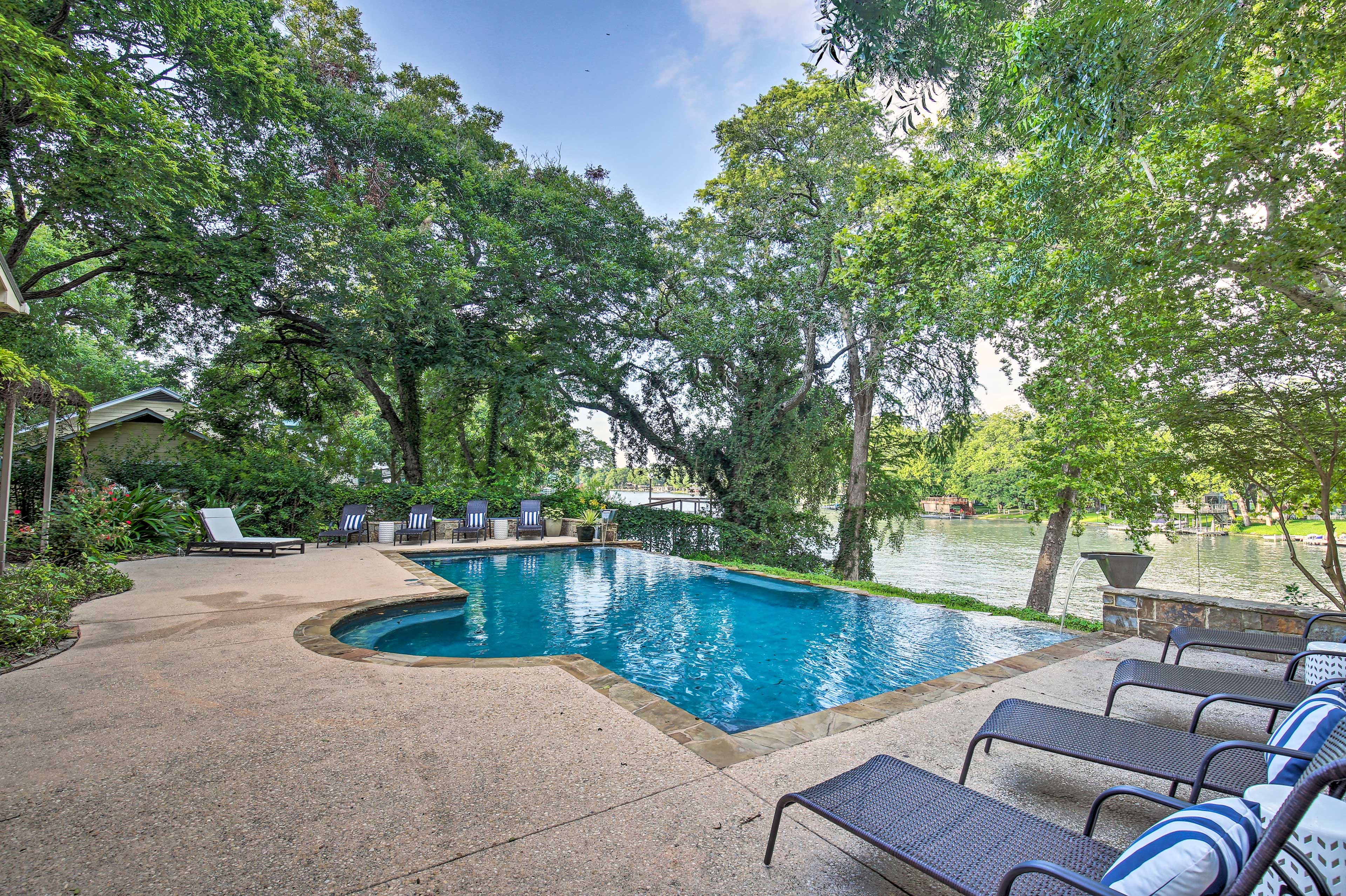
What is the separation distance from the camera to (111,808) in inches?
85.3

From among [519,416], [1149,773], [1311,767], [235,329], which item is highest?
[235,329]

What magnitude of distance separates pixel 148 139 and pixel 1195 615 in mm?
14305

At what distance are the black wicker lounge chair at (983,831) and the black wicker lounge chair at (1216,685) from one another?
1451mm

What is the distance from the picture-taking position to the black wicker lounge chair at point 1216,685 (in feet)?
8.69

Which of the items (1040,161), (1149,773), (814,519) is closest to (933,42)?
(1040,161)

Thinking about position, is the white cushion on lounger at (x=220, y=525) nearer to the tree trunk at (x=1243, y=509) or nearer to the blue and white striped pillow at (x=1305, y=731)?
the blue and white striped pillow at (x=1305, y=731)

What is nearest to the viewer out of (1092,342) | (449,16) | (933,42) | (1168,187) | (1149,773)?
(1149,773)

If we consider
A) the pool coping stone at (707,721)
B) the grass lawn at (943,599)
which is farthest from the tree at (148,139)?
the grass lawn at (943,599)

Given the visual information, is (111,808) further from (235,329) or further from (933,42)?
(235,329)

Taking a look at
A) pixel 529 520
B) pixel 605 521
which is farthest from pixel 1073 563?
pixel 529 520

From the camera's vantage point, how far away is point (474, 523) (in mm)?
12875

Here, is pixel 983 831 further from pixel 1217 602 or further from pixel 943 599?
pixel 943 599

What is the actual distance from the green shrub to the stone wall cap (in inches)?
335

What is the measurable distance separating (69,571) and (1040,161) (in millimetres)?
11518
